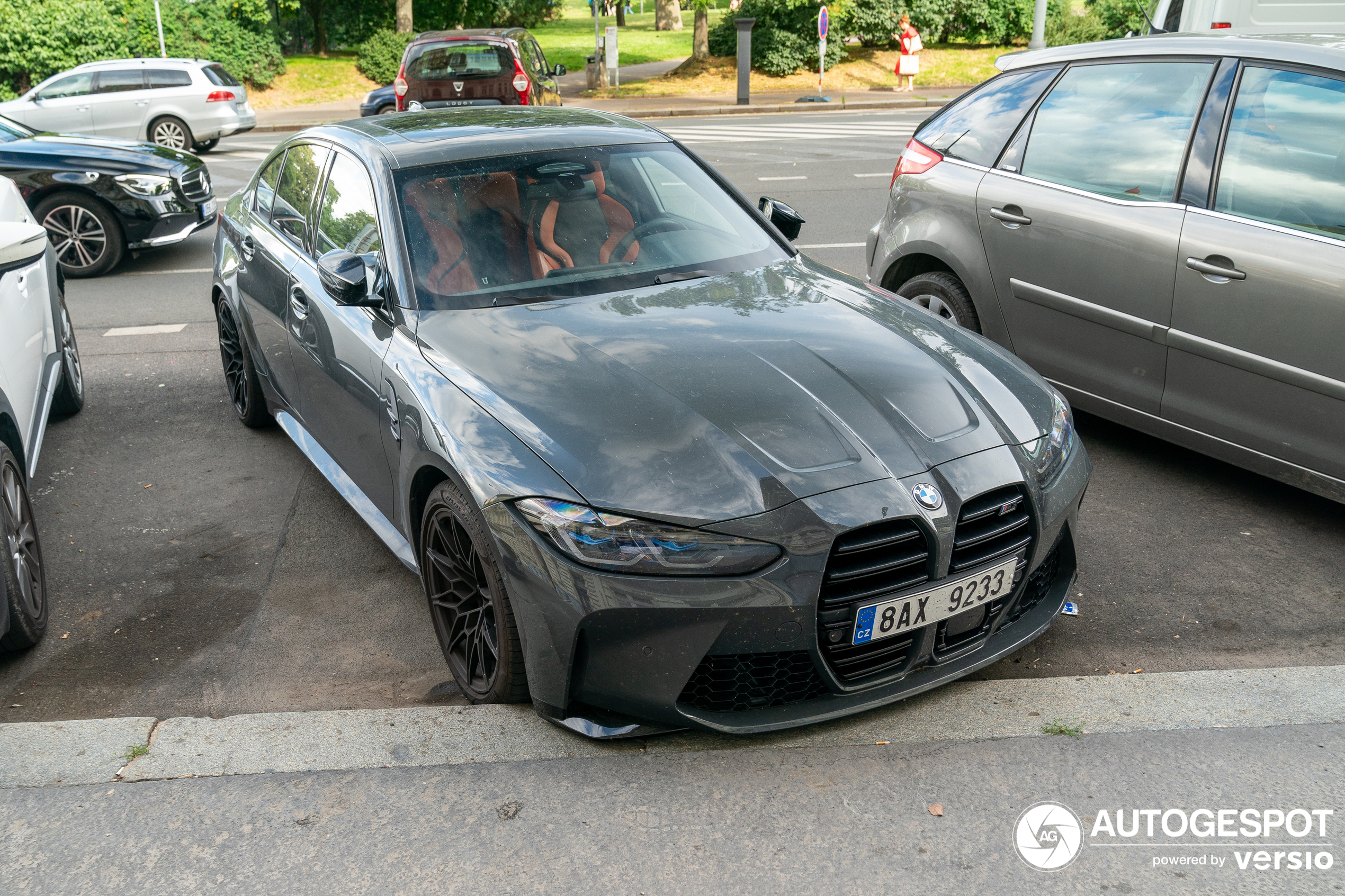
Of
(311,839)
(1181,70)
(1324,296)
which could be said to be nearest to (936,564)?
(311,839)

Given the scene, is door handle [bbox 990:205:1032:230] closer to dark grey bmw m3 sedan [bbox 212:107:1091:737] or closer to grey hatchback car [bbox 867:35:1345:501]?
grey hatchback car [bbox 867:35:1345:501]

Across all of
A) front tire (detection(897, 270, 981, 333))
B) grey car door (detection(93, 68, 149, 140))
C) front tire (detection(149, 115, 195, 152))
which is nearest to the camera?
front tire (detection(897, 270, 981, 333))

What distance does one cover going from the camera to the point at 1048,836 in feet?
9.20

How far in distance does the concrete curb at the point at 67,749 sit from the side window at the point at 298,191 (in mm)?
2146

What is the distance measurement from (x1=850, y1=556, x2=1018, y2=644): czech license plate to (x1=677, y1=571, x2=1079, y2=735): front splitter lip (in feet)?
0.61

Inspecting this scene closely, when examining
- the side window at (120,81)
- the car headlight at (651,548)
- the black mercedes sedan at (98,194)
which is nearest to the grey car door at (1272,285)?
the car headlight at (651,548)

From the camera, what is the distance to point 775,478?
2953 mm

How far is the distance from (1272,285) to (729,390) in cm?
222

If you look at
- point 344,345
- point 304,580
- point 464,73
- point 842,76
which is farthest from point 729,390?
point 842,76

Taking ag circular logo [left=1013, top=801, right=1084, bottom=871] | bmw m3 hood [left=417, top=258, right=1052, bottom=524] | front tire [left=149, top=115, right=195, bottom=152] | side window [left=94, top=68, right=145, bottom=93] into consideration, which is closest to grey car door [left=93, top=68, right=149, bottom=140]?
side window [left=94, top=68, right=145, bottom=93]

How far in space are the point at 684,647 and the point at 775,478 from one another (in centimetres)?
49

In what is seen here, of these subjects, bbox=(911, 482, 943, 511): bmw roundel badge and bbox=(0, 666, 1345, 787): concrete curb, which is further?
bbox=(0, 666, 1345, 787): concrete curb

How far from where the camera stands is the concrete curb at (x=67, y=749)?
319cm

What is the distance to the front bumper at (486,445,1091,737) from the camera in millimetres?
2848
